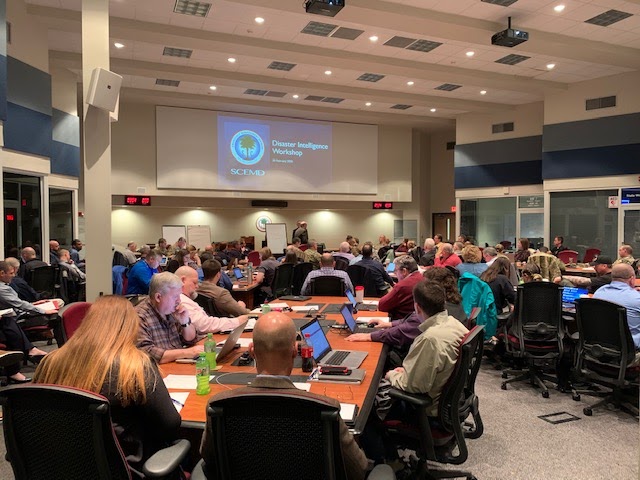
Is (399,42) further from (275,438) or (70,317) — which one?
(275,438)

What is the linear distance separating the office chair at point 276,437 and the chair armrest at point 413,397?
1069mm

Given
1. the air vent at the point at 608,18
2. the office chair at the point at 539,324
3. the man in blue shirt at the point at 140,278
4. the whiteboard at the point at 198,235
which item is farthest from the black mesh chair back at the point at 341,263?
the whiteboard at the point at 198,235

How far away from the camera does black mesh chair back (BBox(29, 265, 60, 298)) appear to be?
6.90 metres

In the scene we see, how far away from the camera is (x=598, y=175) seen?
11734mm

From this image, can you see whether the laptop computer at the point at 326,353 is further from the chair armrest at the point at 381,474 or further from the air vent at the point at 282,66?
the air vent at the point at 282,66

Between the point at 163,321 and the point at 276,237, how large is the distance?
12.1 m

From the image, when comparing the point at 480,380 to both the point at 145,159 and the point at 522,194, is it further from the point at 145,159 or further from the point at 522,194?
the point at 145,159

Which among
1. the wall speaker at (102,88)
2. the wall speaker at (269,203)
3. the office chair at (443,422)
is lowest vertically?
the office chair at (443,422)

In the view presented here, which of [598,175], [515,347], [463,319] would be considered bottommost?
[515,347]

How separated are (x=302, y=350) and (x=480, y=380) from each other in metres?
2.99

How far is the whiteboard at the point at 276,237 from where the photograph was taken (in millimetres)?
15297

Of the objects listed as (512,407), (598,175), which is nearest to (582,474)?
(512,407)

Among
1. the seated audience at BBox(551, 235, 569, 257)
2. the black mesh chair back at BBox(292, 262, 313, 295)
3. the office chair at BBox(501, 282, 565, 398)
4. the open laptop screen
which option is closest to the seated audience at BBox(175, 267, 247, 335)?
the open laptop screen

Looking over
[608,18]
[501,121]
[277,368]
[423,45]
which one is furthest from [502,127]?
[277,368]
